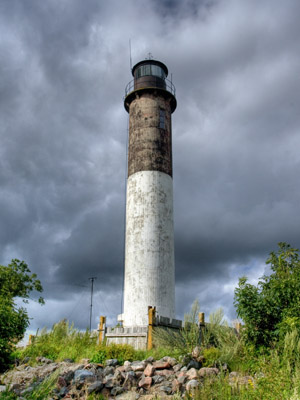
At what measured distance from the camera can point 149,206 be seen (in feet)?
80.6

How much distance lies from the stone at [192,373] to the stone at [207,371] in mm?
184

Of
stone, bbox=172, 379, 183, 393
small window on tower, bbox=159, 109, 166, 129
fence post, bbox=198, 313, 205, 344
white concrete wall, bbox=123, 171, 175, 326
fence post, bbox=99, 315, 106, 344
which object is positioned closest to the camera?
stone, bbox=172, 379, 183, 393

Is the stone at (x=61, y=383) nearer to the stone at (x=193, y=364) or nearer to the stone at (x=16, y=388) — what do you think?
the stone at (x=16, y=388)

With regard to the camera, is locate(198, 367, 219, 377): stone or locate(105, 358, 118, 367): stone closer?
locate(198, 367, 219, 377): stone

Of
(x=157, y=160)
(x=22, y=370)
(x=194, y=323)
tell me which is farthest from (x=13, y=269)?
(x=194, y=323)

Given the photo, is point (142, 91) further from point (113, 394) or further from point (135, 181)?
point (113, 394)

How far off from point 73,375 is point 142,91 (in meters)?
19.6

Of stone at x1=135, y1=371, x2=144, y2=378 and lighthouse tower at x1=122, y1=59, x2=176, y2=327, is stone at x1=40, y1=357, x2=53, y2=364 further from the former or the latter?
lighthouse tower at x1=122, y1=59, x2=176, y2=327

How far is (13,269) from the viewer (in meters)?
29.0

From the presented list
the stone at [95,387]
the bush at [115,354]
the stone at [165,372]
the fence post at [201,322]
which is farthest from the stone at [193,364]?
the fence post at [201,322]

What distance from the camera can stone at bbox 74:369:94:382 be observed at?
12.9 metres

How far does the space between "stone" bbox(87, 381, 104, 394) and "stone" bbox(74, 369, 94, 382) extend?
1.84 ft

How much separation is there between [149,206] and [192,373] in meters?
13.1

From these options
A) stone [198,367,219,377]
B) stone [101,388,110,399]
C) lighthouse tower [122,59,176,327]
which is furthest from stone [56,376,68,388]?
lighthouse tower [122,59,176,327]
